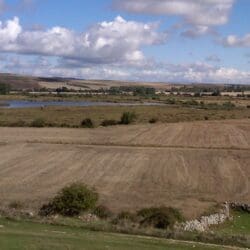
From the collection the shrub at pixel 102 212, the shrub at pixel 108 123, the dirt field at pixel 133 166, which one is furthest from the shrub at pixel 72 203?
the shrub at pixel 108 123

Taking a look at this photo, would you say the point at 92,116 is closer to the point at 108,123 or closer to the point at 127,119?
the point at 127,119

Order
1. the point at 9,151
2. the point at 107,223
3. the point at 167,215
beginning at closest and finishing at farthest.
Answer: the point at 107,223 < the point at 167,215 < the point at 9,151

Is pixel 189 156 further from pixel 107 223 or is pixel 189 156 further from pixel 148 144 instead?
pixel 107 223

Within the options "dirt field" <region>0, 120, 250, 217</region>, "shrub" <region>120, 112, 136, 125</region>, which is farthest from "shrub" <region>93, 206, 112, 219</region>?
"shrub" <region>120, 112, 136, 125</region>

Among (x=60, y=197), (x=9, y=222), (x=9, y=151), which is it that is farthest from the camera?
(x=9, y=151)

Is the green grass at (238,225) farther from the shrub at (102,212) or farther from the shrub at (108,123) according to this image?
the shrub at (108,123)

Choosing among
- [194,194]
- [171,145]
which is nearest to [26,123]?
[171,145]
